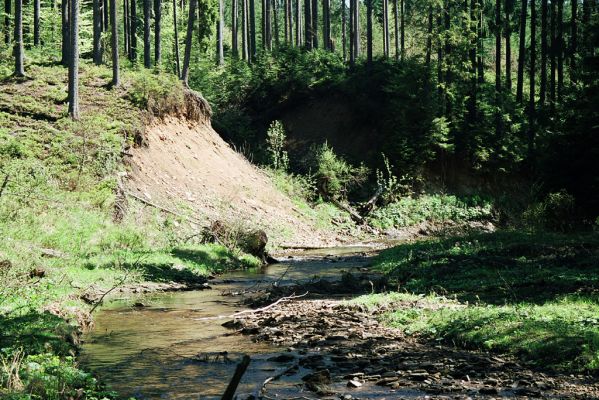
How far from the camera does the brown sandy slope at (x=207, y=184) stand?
90.8 ft

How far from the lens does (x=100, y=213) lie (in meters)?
21.5

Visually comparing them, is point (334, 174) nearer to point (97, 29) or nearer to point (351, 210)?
point (351, 210)

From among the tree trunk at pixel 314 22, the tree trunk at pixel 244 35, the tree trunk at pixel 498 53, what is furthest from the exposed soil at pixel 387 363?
the tree trunk at pixel 244 35

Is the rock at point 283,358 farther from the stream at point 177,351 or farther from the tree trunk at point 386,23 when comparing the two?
the tree trunk at point 386,23

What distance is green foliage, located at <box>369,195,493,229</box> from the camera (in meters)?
36.5

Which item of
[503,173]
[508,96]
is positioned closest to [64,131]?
[503,173]

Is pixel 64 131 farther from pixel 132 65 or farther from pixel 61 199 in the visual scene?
pixel 132 65

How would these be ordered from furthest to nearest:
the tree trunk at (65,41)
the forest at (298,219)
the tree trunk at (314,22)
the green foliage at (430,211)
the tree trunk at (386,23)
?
the tree trunk at (314,22)
the tree trunk at (386,23)
the green foliage at (430,211)
the tree trunk at (65,41)
the forest at (298,219)

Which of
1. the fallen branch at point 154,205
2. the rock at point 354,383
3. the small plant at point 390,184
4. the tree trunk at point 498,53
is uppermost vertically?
the tree trunk at point 498,53

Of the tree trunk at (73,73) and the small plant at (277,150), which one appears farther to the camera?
the small plant at (277,150)

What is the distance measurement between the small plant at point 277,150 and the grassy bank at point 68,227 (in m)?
7.04

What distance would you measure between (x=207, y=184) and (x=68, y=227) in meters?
12.5

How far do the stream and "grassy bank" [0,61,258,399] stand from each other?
55 cm

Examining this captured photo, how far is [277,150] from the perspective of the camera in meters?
41.8
